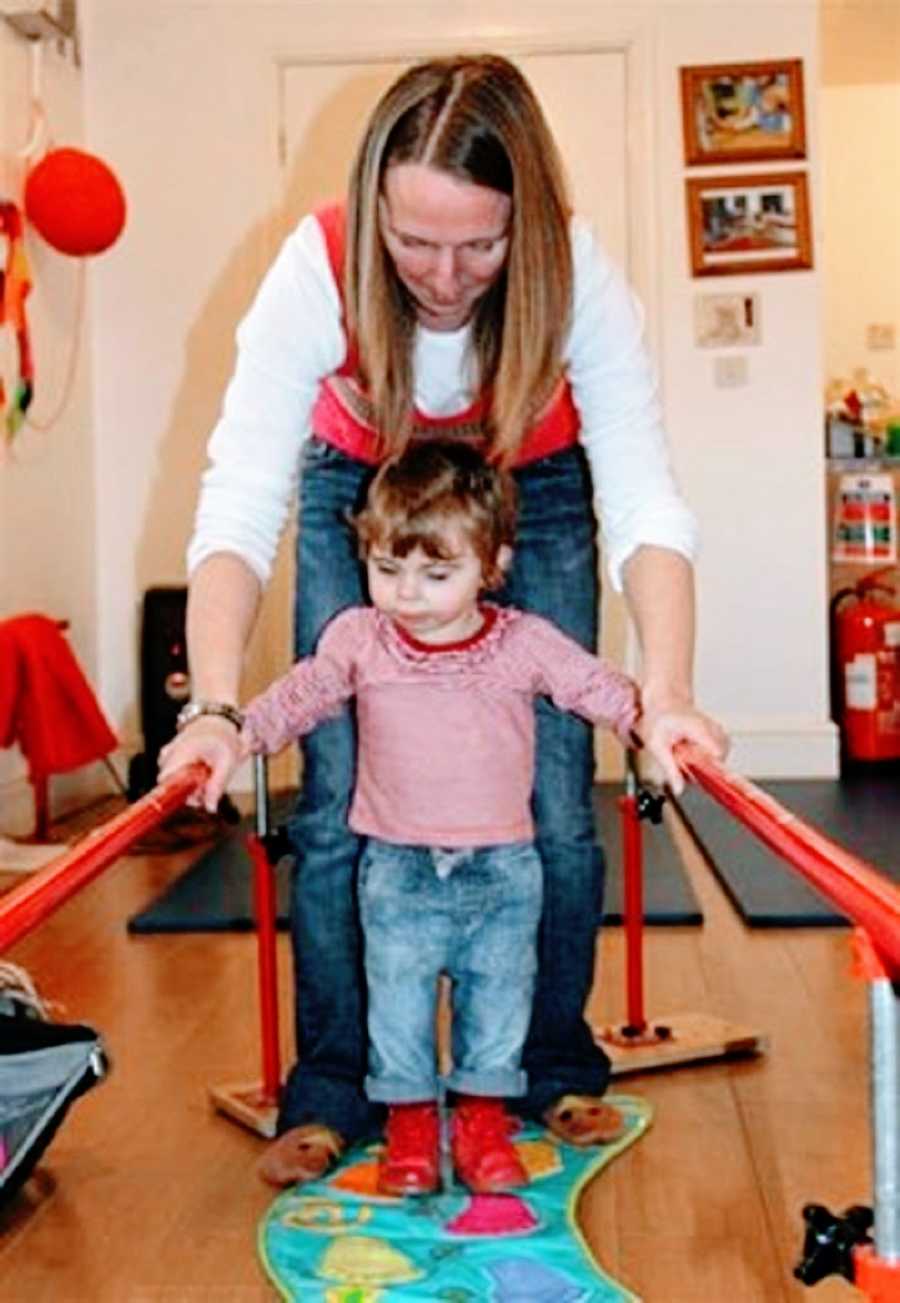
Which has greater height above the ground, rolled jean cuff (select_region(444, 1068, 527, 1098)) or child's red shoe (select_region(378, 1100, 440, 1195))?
rolled jean cuff (select_region(444, 1068, 527, 1098))

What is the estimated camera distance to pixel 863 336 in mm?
6941

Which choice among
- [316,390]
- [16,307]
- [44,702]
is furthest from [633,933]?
[16,307]

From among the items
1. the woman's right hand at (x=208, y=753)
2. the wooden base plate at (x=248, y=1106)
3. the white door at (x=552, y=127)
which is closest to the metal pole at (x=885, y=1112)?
the woman's right hand at (x=208, y=753)

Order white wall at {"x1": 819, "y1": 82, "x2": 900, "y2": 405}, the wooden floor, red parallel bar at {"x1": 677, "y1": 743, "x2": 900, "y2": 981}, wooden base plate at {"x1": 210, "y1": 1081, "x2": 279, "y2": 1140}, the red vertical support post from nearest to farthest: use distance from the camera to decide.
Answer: red parallel bar at {"x1": 677, "y1": 743, "x2": 900, "y2": 981} < the wooden floor < wooden base plate at {"x1": 210, "y1": 1081, "x2": 279, "y2": 1140} < the red vertical support post < white wall at {"x1": 819, "y1": 82, "x2": 900, "y2": 405}

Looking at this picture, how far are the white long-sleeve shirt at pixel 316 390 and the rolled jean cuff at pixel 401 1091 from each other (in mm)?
552

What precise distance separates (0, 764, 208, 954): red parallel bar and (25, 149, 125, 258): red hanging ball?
3357 mm

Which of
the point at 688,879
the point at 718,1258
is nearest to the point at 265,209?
the point at 688,879

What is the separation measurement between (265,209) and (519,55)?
2.79 ft

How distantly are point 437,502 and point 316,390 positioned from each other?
170 mm

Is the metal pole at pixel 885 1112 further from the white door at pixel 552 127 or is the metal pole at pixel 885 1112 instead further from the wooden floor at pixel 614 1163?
the white door at pixel 552 127

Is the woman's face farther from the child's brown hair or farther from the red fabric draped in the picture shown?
the red fabric draped

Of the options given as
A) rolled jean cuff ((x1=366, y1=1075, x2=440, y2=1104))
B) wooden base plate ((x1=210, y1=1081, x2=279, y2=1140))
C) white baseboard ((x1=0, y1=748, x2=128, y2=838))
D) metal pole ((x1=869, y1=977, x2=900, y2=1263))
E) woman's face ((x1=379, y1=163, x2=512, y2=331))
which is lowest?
wooden base plate ((x1=210, y1=1081, x2=279, y2=1140))

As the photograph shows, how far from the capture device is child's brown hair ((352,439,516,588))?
5.68 feet

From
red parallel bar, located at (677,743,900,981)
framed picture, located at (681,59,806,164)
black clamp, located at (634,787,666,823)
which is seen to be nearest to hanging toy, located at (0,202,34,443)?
framed picture, located at (681,59,806,164)
